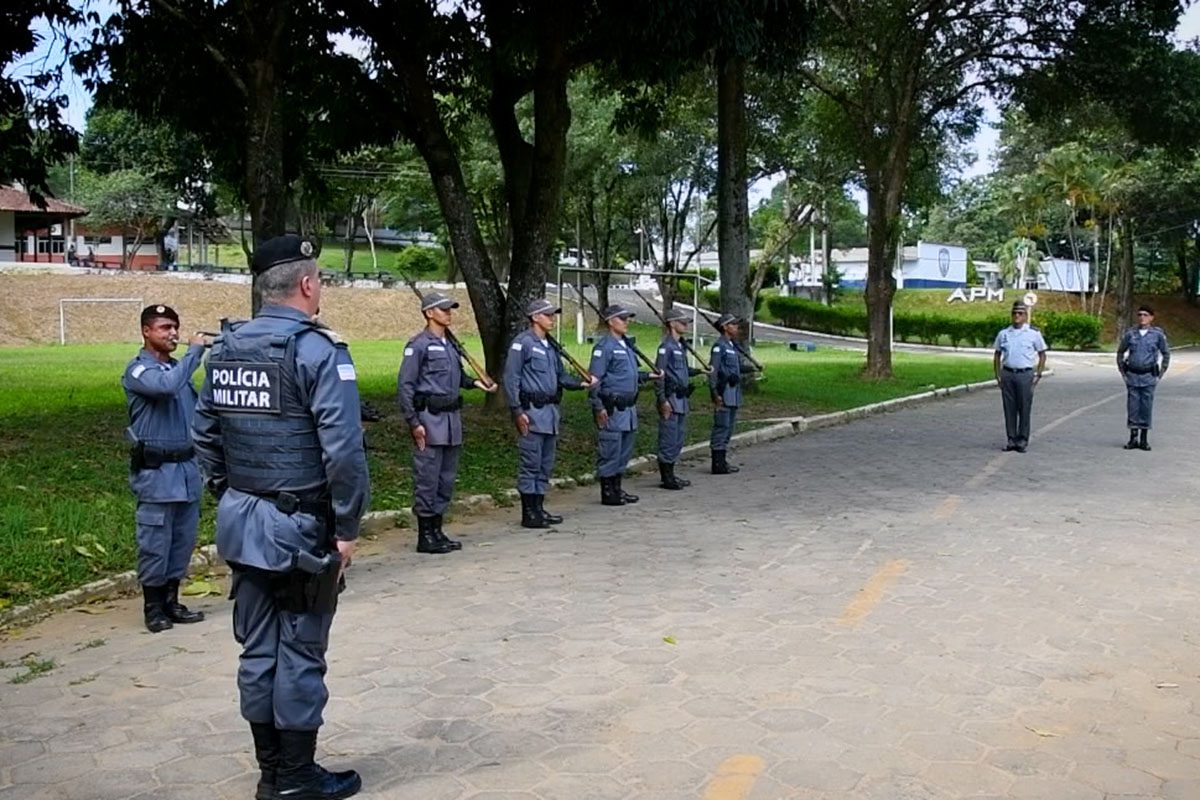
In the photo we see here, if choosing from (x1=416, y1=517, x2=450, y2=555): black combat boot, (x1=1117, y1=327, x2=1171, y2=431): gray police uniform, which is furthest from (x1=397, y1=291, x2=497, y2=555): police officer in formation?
(x1=1117, y1=327, x2=1171, y2=431): gray police uniform

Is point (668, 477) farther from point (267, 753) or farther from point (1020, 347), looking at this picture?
point (267, 753)

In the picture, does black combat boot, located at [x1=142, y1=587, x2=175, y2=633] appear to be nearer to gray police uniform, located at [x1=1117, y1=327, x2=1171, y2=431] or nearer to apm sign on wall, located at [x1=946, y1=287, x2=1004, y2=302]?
gray police uniform, located at [x1=1117, y1=327, x2=1171, y2=431]

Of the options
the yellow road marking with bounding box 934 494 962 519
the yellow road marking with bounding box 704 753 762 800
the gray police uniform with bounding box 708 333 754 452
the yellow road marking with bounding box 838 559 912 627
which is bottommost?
the yellow road marking with bounding box 704 753 762 800

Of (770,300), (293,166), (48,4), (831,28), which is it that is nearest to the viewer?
(48,4)

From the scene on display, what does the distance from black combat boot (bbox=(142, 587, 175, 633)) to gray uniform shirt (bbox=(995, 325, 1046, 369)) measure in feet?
34.2

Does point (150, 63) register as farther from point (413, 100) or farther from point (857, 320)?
point (857, 320)

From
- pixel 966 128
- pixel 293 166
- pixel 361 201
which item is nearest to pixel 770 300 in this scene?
pixel 361 201

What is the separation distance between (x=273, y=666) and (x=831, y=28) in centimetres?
2116

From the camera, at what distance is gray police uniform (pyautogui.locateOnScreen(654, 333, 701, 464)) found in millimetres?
11148

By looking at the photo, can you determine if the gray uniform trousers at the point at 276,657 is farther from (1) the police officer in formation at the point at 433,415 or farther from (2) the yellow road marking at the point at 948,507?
(2) the yellow road marking at the point at 948,507

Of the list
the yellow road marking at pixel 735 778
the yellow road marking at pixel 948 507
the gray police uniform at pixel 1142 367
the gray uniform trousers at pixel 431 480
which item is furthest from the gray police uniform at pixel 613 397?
the gray police uniform at pixel 1142 367

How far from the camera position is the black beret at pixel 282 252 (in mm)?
3936

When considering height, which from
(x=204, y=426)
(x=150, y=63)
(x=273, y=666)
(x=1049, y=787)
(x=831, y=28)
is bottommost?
(x=1049, y=787)

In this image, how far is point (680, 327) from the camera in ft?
37.2
